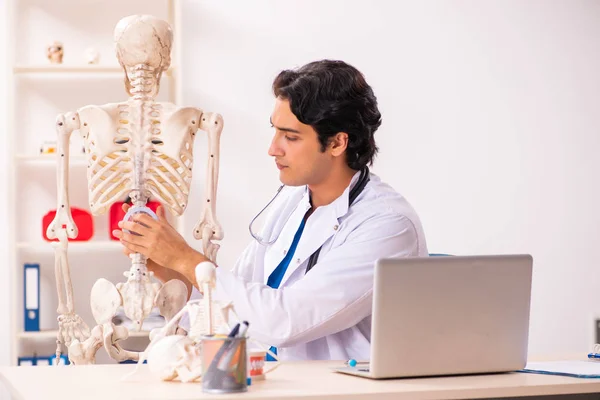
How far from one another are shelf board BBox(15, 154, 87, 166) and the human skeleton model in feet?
4.74

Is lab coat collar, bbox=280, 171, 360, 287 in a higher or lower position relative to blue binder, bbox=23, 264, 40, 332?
higher

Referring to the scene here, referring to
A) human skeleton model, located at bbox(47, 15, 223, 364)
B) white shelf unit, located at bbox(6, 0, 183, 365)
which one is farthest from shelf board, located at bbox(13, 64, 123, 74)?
human skeleton model, located at bbox(47, 15, 223, 364)

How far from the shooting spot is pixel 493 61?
14.9 ft

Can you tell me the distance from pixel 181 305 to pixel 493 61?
8.83 feet

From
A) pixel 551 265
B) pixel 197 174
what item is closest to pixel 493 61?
pixel 551 265

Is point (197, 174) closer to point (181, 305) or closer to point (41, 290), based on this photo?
point (41, 290)

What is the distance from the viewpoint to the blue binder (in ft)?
12.8

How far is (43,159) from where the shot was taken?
3971 millimetres

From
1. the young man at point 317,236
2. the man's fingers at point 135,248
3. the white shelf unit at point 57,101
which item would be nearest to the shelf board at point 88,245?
the white shelf unit at point 57,101

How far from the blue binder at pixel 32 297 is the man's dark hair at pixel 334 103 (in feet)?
6.06

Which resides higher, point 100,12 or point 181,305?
point 100,12

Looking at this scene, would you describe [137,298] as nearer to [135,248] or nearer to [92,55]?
[135,248]

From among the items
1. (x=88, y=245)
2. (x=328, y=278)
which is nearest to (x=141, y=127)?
(x=328, y=278)

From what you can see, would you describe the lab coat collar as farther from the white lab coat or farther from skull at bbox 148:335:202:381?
skull at bbox 148:335:202:381
